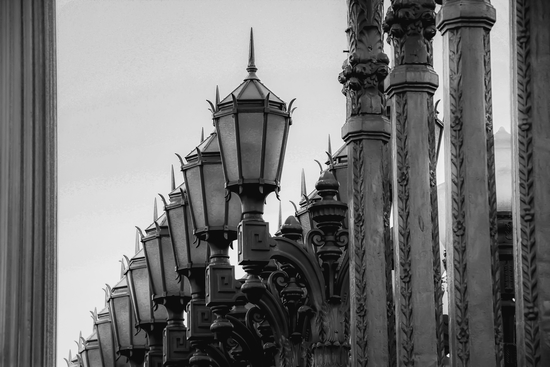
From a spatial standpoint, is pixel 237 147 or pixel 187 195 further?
pixel 187 195

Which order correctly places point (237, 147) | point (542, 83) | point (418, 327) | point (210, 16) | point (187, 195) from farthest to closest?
1. point (210, 16)
2. point (187, 195)
3. point (237, 147)
4. point (418, 327)
5. point (542, 83)

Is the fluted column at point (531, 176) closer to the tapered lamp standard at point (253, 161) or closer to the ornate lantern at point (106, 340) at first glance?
the tapered lamp standard at point (253, 161)

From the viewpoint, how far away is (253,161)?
1430 centimetres

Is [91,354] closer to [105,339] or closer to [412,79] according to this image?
[105,339]

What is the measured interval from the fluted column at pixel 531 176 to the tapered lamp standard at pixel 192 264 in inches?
248

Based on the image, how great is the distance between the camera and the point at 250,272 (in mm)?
14312

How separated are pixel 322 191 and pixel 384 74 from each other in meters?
1.29

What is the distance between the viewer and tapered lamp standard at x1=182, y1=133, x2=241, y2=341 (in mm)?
15703

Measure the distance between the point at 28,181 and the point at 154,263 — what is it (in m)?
6.84

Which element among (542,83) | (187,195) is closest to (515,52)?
(542,83)

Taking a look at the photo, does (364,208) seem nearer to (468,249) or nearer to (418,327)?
(418,327)

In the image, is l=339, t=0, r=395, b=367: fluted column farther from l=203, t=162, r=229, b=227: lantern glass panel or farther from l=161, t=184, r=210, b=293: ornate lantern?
l=161, t=184, r=210, b=293: ornate lantern

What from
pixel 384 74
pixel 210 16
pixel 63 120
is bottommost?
pixel 384 74

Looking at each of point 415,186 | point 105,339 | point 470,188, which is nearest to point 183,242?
point 415,186
